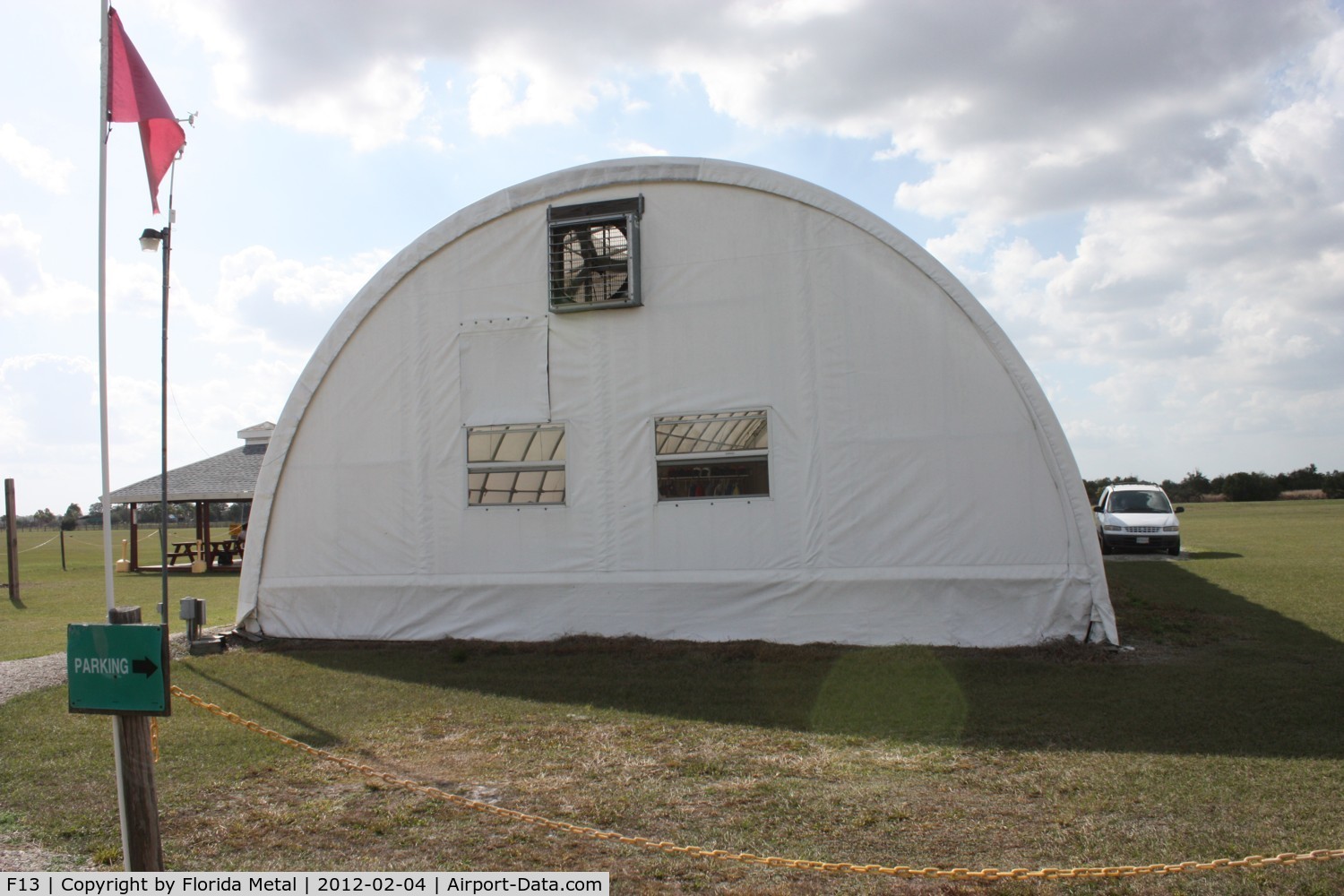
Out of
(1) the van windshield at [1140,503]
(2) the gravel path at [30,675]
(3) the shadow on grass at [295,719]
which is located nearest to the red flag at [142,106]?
(3) the shadow on grass at [295,719]

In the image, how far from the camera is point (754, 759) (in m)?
5.91

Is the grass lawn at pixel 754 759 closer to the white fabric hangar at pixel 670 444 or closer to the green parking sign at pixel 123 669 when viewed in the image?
the white fabric hangar at pixel 670 444

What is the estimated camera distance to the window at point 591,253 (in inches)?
416

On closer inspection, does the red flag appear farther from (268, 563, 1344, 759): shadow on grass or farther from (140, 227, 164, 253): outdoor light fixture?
(268, 563, 1344, 759): shadow on grass

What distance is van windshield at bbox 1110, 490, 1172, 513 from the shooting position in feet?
70.3

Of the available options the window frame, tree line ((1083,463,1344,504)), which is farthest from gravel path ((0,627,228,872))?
tree line ((1083,463,1344,504))

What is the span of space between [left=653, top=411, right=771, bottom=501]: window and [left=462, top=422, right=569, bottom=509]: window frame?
109 centimetres

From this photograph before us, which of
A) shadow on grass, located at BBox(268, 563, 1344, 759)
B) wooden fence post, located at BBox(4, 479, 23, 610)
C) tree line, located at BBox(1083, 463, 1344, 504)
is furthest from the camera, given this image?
tree line, located at BBox(1083, 463, 1344, 504)

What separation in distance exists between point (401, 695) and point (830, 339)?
5310mm

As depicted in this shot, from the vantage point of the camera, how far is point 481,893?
392 cm

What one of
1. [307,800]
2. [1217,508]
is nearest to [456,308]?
[307,800]

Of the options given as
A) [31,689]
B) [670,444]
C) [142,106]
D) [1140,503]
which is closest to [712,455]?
[670,444]

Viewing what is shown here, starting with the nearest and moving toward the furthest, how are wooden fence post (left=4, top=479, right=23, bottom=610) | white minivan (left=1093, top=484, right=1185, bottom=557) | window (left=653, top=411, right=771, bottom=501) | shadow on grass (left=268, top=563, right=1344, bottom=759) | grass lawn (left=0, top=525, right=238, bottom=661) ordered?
shadow on grass (left=268, top=563, right=1344, bottom=759)
window (left=653, top=411, right=771, bottom=501)
grass lawn (left=0, top=525, right=238, bottom=661)
wooden fence post (left=4, top=479, right=23, bottom=610)
white minivan (left=1093, top=484, right=1185, bottom=557)

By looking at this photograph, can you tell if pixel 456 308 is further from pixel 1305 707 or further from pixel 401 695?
pixel 1305 707
